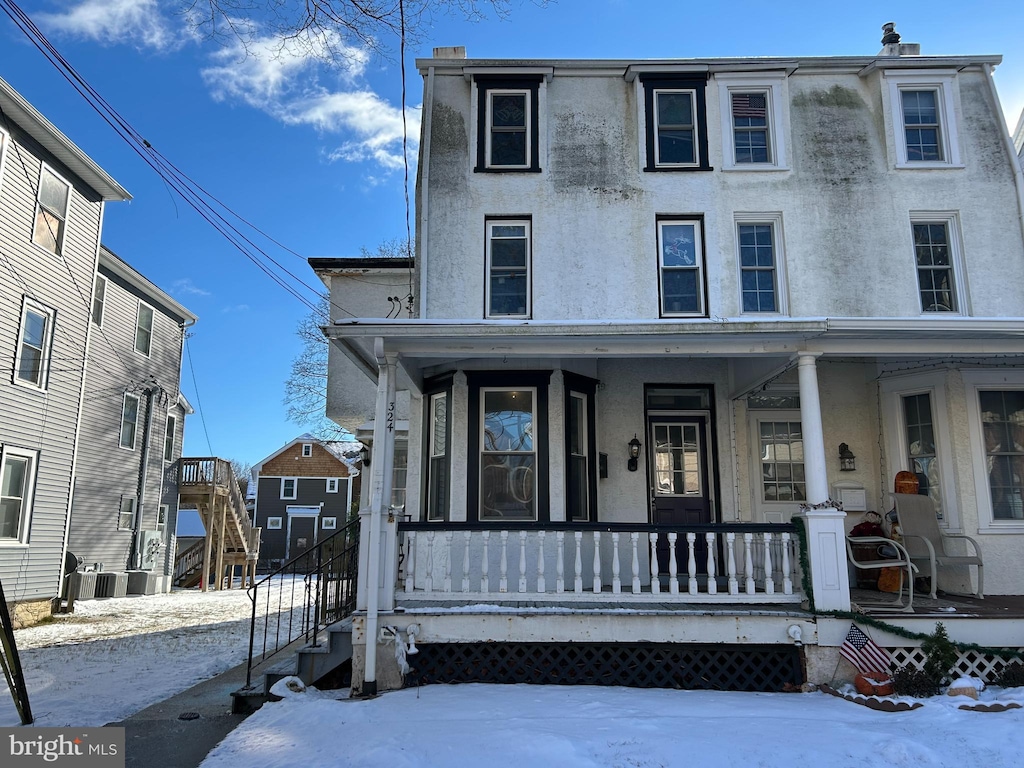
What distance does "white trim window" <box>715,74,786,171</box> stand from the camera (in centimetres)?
1057

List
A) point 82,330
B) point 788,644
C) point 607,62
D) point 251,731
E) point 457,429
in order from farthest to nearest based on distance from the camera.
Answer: point 82,330
point 607,62
point 457,429
point 788,644
point 251,731

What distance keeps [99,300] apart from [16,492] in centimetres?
609

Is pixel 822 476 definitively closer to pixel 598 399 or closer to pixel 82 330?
pixel 598 399

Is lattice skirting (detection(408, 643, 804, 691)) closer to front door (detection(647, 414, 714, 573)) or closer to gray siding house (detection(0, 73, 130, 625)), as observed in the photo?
front door (detection(647, 414, 714, 573))

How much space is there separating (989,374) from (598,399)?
15.6 ft

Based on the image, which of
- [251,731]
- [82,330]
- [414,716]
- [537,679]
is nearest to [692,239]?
[537,679]

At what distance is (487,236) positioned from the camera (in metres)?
10.3

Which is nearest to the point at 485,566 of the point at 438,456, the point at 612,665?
the point at 612,665

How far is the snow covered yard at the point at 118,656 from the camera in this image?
7141 millimetres

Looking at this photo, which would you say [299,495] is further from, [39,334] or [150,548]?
[39,334]

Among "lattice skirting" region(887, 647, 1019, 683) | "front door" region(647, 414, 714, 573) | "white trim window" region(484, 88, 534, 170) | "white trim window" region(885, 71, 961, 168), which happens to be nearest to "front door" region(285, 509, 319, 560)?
"white trim window" region(484, 88, 534, 170)

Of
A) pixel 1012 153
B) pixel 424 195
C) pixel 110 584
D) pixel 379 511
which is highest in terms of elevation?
pixel 1012 153

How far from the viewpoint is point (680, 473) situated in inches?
393

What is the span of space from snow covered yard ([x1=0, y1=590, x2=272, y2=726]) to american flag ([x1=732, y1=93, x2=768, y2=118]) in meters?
10.1
